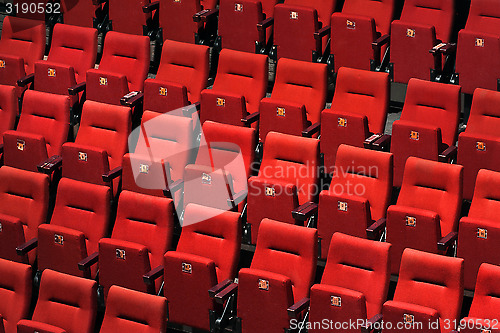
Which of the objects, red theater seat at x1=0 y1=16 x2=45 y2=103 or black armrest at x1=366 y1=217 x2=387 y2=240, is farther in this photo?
red theater seat at x1=0 y1=16 x2=45 y2=103

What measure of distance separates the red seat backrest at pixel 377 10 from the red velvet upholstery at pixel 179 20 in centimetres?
35

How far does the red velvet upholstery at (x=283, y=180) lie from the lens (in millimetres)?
1723

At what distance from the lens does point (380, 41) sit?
6.53ft

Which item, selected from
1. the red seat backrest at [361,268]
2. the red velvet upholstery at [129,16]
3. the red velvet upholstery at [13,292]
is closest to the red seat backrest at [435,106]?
the red seat backrest at [361,268]

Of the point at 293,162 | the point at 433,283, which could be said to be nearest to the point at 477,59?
the point at 293,162

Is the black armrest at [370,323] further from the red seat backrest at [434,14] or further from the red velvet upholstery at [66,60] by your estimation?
the red velvet upholstery at [66,60]

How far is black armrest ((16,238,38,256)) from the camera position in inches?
70.6

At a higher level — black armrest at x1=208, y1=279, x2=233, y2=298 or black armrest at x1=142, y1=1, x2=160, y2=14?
black armrest at x1=142, y1=1, x2=160, y2=14

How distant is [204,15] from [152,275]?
→ 2.40 feet

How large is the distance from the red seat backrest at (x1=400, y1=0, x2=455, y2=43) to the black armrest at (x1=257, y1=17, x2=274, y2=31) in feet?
0.99

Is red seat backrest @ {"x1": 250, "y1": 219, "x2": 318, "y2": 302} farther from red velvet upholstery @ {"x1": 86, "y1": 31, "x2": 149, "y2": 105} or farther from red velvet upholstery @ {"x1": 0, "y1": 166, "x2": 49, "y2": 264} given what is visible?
red velvet upholstery @ {"x1": 86, "y1": 31, "x2": 149, "y2": 105}

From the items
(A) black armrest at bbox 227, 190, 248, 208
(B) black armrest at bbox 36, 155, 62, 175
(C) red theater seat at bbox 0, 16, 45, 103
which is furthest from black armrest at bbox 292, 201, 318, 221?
(C) red theater seat at bbox 0, 16, 45, 103

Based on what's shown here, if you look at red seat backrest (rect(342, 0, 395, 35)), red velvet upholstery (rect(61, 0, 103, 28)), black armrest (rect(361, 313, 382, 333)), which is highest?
A: red seat backrest (rect(342, 0, 395, 35))

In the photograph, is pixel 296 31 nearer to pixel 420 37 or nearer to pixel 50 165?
pixel 420 37
